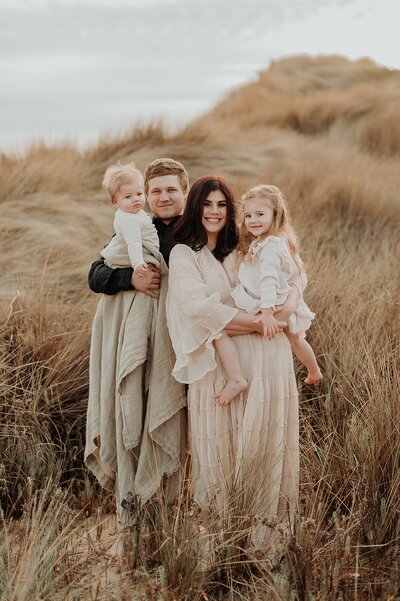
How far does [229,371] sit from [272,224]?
0.68 meters

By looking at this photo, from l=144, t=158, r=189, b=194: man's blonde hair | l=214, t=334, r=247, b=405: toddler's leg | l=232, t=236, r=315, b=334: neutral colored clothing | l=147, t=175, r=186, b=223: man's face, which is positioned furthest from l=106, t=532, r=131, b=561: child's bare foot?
l=144, t=158, r=189, b=194: man's blonde hair

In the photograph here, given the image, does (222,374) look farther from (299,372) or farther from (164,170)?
(299,372)

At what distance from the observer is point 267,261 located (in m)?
3.17

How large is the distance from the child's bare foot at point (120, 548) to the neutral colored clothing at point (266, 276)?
3.83 ft

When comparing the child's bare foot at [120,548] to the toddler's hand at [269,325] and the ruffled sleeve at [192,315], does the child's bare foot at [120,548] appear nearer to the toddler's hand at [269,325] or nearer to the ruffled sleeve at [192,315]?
the ruffled sleeve at [192,315]

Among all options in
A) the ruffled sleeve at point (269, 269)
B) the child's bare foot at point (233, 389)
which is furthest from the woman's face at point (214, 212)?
the child's bare foot at point (233, 389)

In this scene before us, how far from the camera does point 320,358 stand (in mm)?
4711

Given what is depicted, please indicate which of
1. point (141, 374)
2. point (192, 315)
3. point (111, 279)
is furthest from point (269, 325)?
point (111, 279)

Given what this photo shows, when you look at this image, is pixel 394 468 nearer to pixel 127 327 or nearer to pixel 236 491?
pixel 236 491

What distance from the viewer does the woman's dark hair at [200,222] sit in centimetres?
330

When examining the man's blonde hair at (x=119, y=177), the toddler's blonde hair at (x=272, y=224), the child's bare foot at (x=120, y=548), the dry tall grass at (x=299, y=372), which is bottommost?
the child's bare foot at (x=120, y=548)

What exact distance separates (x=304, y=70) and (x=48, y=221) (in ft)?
49.3

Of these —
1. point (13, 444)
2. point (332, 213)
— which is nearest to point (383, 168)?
point (332, 213)

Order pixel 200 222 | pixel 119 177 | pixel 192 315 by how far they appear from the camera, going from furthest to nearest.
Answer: pixel 119 177 → pixel 200 222 → pixel 192 315
